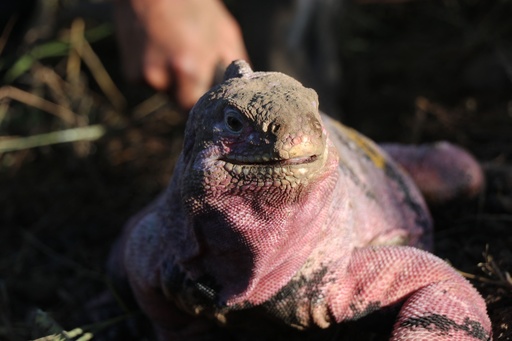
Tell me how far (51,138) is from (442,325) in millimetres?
3170

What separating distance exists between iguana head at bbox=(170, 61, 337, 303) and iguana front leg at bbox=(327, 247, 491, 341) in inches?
9.0

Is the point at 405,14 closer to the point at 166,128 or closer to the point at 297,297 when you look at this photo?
the point at 166,128

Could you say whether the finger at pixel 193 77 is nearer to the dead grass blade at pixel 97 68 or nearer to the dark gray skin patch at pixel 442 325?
the dark gray skin patch at pixel 442 325

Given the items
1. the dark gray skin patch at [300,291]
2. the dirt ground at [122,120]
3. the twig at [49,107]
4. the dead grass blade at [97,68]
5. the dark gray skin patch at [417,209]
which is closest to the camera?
the dark gray skin patch at [300,291]

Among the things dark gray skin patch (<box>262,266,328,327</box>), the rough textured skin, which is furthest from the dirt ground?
dark gray skin patch (<box>262,266,328,327</box>)

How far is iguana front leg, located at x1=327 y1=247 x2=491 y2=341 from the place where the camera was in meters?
2.28

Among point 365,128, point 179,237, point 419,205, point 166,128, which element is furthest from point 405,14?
point 179,237

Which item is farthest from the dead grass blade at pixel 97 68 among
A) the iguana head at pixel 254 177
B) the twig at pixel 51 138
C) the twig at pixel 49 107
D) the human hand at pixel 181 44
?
the iguana head at pixel 254 177

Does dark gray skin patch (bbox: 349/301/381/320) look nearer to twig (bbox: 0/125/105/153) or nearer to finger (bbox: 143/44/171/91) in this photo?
finger (bbox: 143/44/171/91)

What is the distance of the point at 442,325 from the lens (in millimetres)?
2229

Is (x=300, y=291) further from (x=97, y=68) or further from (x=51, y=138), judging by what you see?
(x=97, y=68)

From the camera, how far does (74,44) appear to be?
542cm

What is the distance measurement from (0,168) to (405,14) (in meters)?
3.24

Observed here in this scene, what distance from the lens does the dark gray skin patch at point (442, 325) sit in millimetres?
2221
